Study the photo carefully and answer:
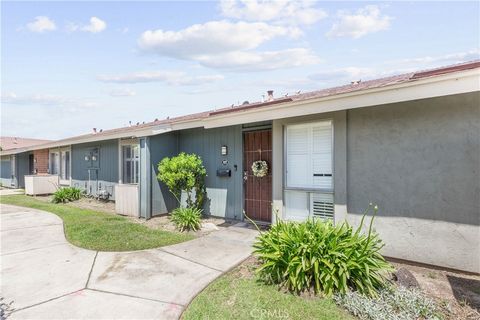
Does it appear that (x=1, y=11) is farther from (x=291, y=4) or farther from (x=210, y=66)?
(x=210, y=66)

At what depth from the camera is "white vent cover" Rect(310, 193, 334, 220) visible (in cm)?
514

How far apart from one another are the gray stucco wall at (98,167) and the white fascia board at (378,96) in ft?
23.9

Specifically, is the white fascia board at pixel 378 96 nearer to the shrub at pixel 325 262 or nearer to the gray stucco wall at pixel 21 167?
the shrub at pixel 325 262

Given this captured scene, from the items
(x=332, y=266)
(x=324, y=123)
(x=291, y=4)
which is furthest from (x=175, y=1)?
(x=332, y=266)

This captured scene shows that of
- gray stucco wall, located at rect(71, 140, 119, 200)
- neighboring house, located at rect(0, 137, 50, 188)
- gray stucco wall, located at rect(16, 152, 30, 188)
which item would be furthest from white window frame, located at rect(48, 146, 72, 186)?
gray stucco wall, located at rect(16, 152, 30, 188)

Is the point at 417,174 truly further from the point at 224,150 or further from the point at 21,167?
the point at 21,167

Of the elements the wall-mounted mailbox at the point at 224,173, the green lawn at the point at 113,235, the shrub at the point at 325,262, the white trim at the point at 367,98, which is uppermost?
the white trim at the point at 367,98

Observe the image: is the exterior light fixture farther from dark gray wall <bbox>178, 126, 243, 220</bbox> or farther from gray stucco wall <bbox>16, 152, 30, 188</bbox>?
gray stucco wall <bbox>16, 152, 30, 188</bbox>

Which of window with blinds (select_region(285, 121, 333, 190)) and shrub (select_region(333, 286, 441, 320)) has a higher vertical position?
window with blinds (select_region(285, 121, 333, 190))

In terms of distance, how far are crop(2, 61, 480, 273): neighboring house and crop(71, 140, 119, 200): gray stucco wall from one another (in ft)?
17.8

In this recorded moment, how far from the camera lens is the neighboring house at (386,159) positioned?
3.79 metres

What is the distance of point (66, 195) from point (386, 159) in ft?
39.7

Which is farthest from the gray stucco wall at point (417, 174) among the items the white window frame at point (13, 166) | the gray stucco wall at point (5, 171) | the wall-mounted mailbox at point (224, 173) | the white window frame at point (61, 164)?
the gray stucco wall at point (5, 171)

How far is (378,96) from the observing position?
4176mm
